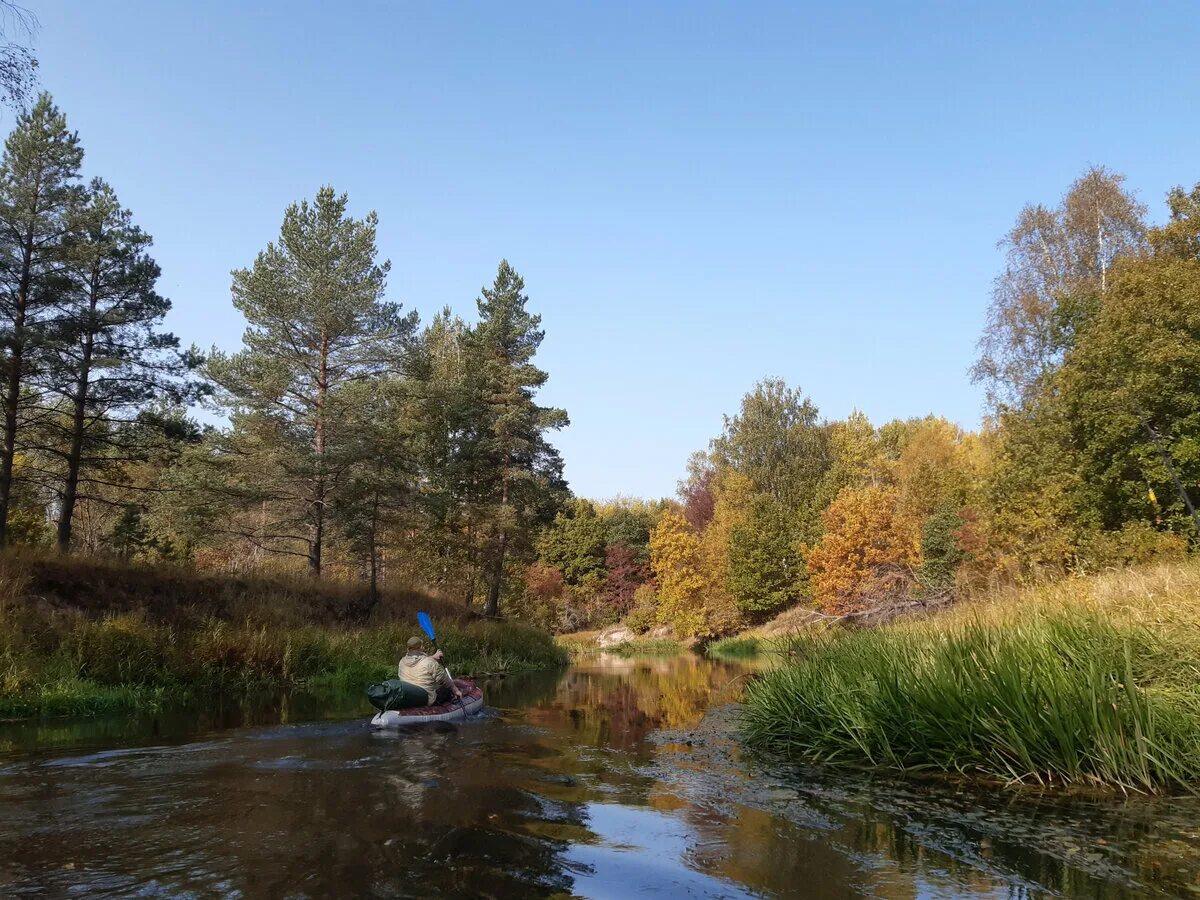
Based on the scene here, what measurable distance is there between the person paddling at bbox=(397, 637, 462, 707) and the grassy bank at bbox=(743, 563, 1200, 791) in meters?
5.82

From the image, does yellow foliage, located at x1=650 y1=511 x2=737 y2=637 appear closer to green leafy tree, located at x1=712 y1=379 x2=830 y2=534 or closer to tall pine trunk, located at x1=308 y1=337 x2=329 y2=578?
green leafy tree, located at x1=712 y1=379 x2=830 y2=534

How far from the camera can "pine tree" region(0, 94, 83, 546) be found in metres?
19.3

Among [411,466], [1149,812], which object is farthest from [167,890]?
[411,466]

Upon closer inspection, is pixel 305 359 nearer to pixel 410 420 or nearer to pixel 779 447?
pixel 410 420

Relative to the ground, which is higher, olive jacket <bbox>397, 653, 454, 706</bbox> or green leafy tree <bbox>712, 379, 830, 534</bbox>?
green leafy tree <bbox>712, 379, 830, 534</bbox>

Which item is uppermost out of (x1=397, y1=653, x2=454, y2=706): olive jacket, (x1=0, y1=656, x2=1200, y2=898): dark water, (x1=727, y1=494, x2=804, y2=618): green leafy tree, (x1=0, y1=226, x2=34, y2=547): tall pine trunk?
(x1=0, y1=226, x2=34, y2=547): tall pine trunk

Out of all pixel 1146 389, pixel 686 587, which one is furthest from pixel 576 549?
pixel 1146 389

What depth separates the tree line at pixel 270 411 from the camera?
20.2 metres

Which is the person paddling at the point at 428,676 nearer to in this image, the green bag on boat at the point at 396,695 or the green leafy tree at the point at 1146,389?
the green bag on boat at the point at 396,695

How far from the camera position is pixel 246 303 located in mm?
26703

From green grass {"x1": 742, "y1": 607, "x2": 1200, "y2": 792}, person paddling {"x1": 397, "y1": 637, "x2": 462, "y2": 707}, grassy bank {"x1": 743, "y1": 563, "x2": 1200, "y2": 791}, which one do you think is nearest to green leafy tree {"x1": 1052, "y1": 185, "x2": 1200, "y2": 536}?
grassy bank {"x1": 743, "y1": 563, "x2": 1200, "y2": 791}

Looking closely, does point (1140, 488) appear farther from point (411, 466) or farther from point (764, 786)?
point (411, 466)

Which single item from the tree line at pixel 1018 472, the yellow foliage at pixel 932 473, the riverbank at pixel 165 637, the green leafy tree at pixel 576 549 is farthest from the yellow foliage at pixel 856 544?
the green leafy tree at pixel 576 549

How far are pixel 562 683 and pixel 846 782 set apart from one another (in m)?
17.0
